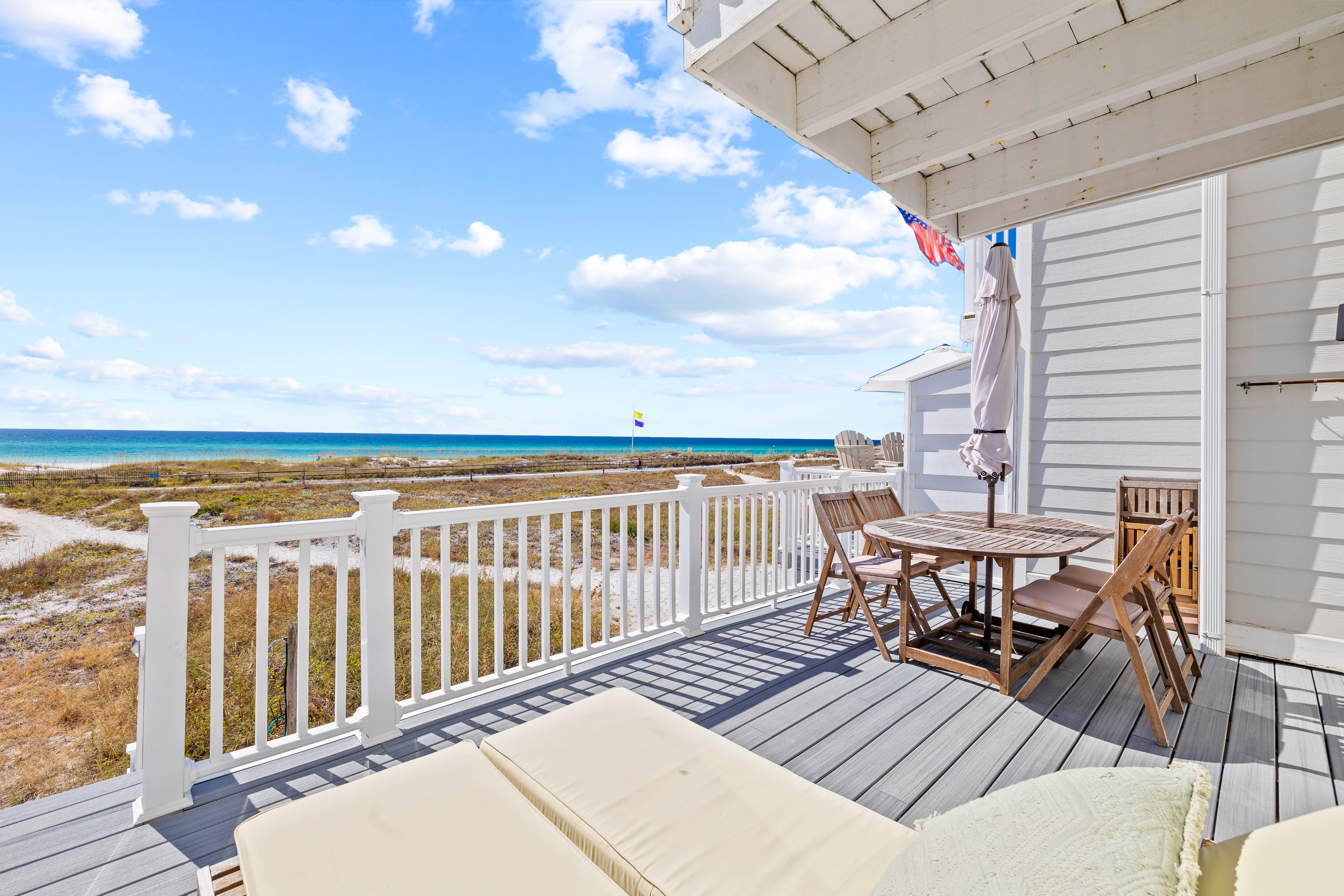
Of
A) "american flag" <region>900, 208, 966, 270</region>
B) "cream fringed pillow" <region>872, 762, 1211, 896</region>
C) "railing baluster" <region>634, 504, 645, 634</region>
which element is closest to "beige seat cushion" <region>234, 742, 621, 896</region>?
"cream fringed pillow" <region>872, 762, 1211, 896</region>

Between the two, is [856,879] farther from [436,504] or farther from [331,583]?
[436,504]

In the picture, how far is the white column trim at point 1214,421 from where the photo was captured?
3.26 m

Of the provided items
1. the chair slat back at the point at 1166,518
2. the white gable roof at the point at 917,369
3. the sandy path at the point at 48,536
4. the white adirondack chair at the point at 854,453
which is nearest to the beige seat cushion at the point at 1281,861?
the chair slat back at the point at 1166,518

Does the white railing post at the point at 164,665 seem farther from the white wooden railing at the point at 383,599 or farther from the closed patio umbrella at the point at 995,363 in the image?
the closed patio umbrella at the point at 995,363

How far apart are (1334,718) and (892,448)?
6.79 m

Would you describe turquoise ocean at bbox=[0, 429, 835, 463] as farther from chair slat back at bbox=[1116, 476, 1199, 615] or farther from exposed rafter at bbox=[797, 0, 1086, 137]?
chair slat back at bbox=[1116, 476, 1199, 615]

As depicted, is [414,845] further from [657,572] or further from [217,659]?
[657,572]

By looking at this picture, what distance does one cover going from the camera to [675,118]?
453 inches

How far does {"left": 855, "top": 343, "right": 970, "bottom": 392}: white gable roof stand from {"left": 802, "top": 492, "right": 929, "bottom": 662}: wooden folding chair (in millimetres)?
1865

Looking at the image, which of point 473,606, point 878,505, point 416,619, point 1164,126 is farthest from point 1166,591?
point 416,619

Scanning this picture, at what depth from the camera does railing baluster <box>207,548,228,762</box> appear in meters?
1.96

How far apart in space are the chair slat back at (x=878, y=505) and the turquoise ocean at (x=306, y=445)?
117 feet

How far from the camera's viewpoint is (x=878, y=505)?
4.06m

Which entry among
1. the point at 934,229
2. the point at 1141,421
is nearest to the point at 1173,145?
the point at 934,229
